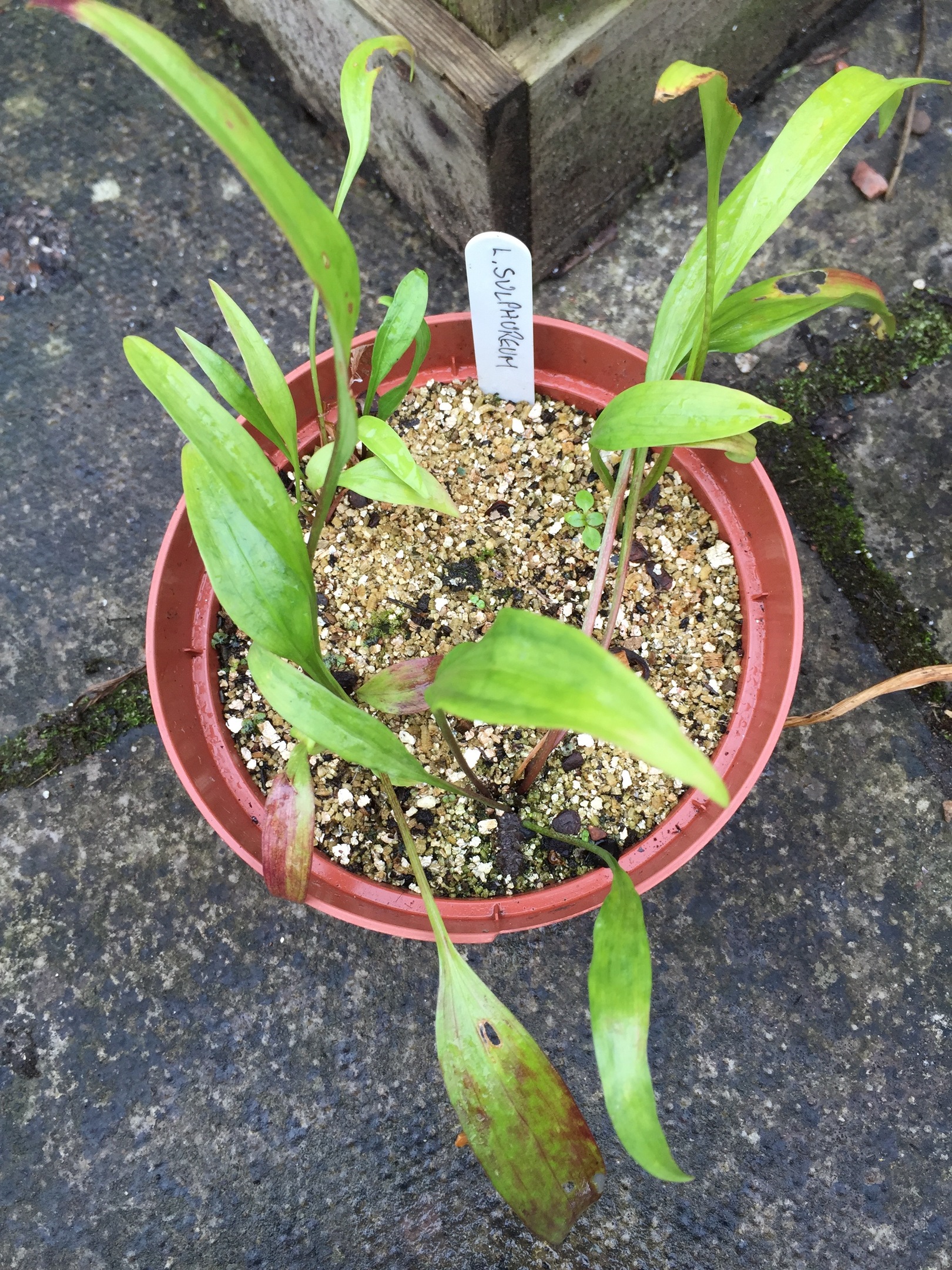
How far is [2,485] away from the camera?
115 cm

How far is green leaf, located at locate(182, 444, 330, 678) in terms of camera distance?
0.63 m

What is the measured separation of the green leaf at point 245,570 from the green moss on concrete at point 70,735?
0.49 metres

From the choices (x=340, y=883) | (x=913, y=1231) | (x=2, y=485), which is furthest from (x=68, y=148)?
(x=913, y=1231)

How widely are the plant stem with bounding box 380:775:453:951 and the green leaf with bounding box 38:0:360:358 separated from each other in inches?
16.4

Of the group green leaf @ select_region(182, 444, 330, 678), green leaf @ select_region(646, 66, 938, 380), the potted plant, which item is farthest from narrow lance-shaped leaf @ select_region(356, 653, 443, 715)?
green leaf @ select_region(646, 66, 938, 380)

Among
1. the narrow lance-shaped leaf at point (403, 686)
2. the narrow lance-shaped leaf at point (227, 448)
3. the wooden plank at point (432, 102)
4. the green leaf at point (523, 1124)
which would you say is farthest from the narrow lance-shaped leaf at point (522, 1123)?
the wooden plank at point (432, 102)

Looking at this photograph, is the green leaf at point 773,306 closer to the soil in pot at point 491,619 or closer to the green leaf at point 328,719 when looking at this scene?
the soil in pot at point 491,619

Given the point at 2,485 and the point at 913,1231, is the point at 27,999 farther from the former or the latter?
the point at 913,1231

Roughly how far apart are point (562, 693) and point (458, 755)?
1.17 ft

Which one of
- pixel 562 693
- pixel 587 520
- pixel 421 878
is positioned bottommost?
pixel 421 878

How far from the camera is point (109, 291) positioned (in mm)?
1194

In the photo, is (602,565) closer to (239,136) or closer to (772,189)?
(772,189)

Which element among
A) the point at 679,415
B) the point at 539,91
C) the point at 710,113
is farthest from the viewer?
the point at 539,91

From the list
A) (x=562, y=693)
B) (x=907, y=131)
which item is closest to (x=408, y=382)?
(x=562, y=693)
